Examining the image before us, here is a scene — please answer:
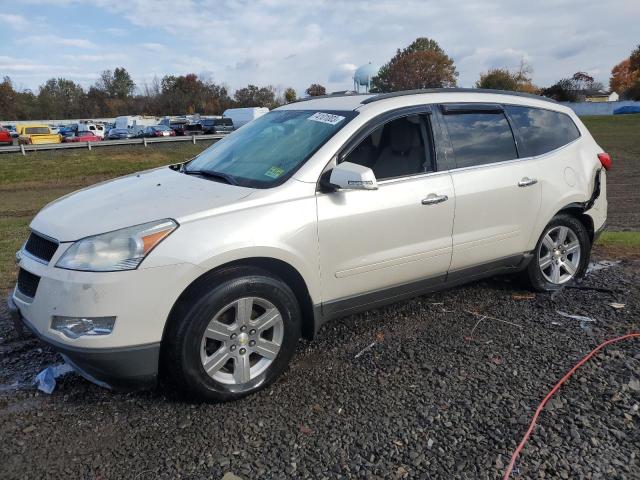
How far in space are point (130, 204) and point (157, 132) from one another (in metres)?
39.4

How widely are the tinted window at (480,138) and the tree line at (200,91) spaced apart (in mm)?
73532

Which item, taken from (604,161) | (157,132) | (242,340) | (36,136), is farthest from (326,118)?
(36,136)

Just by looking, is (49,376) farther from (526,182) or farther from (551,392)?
(526,182)

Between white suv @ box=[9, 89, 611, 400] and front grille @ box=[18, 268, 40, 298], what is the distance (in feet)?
0.05

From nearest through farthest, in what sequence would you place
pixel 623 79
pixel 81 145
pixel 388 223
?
pixel 388 223 < pixel 81 145 < pixel 623 79

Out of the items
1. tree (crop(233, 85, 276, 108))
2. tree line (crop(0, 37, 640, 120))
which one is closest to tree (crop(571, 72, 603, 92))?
tree line (crop(0, 37, 640, 120))

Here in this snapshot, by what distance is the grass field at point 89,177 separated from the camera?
726 centimetres

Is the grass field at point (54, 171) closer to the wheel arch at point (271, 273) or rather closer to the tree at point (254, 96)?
the wheel arch at point (271, 273)

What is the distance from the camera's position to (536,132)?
456 centimetres

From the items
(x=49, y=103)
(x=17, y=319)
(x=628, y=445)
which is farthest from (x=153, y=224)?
(x=49, y=103)

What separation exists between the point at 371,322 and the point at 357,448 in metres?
1.63

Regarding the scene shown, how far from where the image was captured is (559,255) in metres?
4.81

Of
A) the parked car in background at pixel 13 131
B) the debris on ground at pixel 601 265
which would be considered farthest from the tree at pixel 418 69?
the debris on ground at pixel 601 265

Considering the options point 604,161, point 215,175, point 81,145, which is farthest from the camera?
point 81,145
